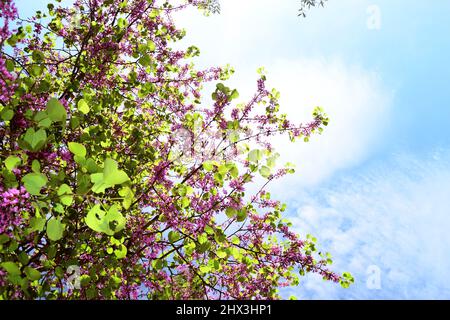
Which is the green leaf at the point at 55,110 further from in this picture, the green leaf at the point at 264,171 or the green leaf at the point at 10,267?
the green leaf at the point at 264,171

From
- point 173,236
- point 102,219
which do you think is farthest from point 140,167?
point 102,219

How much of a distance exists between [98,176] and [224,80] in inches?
220

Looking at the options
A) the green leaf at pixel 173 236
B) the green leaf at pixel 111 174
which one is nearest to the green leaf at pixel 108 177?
the green leaf at pixel 111 174

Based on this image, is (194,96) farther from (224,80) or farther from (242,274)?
(242,274)

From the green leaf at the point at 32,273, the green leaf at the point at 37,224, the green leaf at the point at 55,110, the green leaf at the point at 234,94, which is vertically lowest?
the green leaf at the point at 32,273

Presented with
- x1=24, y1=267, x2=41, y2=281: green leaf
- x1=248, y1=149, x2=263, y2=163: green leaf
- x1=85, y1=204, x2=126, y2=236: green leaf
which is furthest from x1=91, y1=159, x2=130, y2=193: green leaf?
x1=248, y1=149, x2=263, y2=163: green leaf

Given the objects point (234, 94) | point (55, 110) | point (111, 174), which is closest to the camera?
point (111, 174)

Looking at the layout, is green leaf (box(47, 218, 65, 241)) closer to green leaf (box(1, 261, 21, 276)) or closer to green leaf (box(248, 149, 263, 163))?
green leaf (box(1, 261, 21, 276))

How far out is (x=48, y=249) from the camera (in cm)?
386

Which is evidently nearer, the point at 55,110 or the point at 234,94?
the point at 55,110

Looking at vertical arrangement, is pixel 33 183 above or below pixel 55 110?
below

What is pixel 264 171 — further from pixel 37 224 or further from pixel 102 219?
pixel 37 224

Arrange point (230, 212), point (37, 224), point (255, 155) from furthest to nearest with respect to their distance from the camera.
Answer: point (230, 212) < point (255, 155) < point (37, 224)
